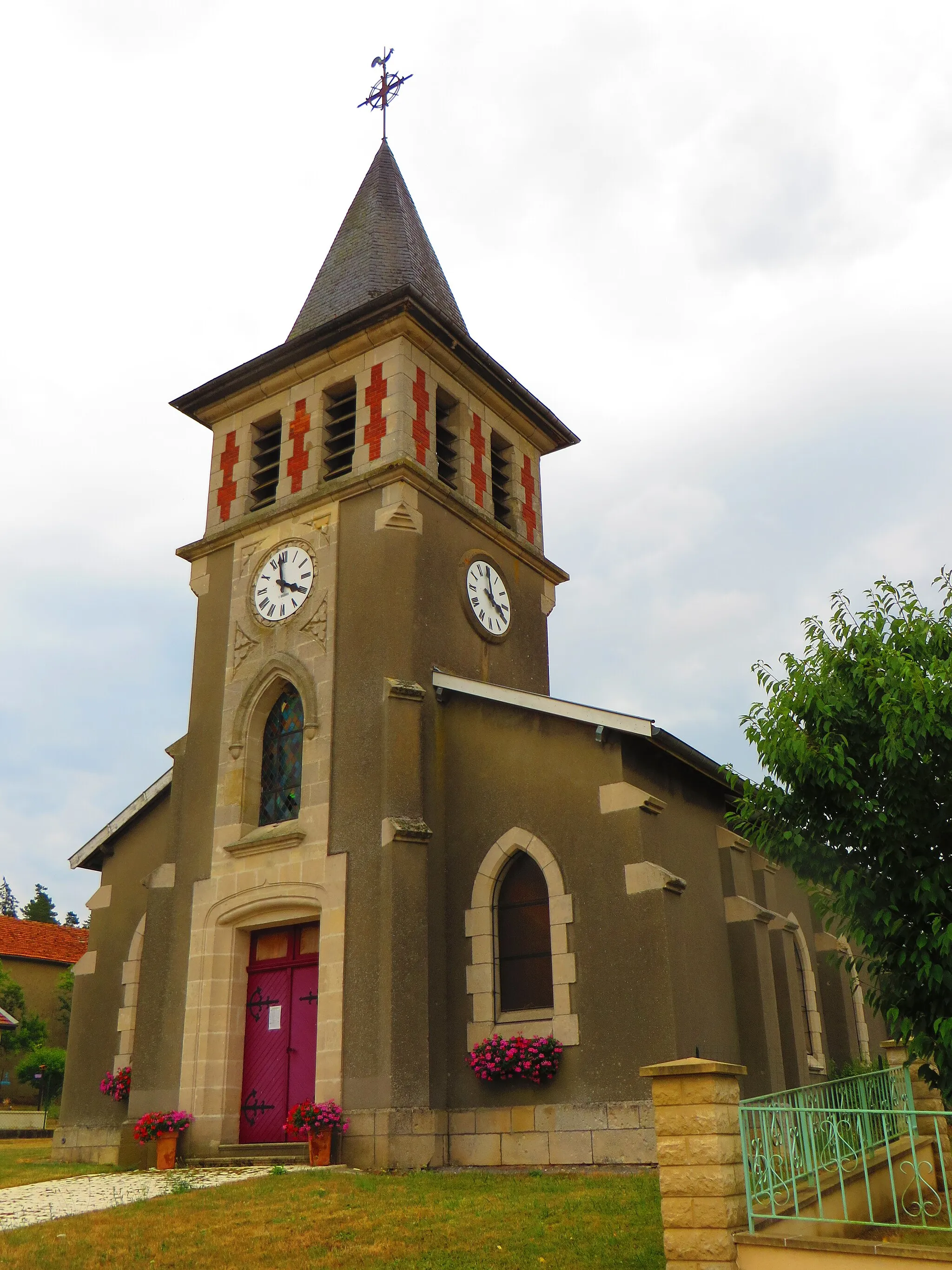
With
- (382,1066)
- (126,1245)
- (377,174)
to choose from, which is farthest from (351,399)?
(126,1245)

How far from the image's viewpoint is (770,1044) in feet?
45.6

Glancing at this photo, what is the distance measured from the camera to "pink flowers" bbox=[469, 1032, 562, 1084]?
1241cm

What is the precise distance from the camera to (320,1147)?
12.2 meters

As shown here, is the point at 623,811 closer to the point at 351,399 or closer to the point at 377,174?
the point at 351,399

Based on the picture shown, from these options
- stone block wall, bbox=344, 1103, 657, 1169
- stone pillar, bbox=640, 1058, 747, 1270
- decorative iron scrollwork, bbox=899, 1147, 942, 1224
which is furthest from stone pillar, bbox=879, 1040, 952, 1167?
stone pillar, bbox=640, 1058, 747, 1270

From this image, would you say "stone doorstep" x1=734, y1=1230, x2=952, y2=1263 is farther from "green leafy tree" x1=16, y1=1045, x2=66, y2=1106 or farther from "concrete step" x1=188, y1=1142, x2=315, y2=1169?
"green leafy tree" x1=16, y1=1045, x2=66, y2=1106

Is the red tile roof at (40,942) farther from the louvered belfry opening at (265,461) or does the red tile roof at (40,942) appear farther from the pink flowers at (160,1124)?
the pink flowers at (160,1124)

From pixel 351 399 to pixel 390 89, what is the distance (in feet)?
26.6

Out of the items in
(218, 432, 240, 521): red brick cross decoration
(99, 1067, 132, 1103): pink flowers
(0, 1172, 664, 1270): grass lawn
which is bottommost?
(0, 1172, 664, 1270): grass lawn

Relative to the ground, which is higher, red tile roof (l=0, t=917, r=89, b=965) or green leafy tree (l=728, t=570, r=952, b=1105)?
red tile roof (l=0, t=917, r=89, b=965)

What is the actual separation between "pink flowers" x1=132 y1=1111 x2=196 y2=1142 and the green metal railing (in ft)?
26.6

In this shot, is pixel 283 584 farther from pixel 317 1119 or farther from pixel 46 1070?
pixel 46 1070

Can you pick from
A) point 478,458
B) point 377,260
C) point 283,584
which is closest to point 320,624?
point 283,584

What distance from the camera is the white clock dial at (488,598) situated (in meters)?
16.3
